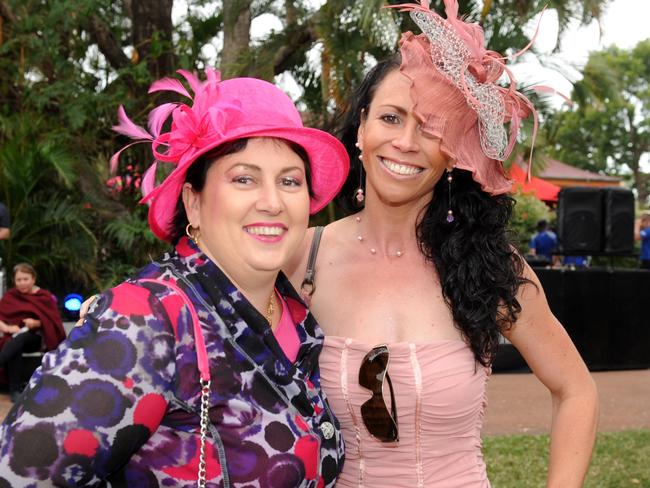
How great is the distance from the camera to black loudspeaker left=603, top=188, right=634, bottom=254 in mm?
11000

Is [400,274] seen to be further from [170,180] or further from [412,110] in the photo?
[170,180]

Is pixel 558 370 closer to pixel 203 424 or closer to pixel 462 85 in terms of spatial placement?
pixel 462 85

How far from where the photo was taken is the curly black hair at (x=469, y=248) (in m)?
2.31

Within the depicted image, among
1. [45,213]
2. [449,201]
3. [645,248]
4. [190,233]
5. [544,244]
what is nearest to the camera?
[190,233]

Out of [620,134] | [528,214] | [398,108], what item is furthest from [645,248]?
[620,134]

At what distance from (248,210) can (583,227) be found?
1001 centimetres

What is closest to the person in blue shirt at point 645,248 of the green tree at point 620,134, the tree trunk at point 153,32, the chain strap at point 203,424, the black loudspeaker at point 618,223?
the black loudspeaker at point 618,223

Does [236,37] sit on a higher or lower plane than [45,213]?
higher

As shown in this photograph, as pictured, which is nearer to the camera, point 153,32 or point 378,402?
point 378,402

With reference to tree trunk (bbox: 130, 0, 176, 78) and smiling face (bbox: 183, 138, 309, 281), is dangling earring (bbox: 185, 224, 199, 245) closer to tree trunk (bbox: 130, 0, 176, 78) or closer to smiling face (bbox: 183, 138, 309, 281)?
smiling face (bbox: 183, 138, 309, 281)

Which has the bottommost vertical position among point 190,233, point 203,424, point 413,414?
point 413,414

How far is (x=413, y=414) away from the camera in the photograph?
7.23 ft

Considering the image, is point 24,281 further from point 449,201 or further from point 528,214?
point 528,214

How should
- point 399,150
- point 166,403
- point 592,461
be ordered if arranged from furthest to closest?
point 592,461 < point 399,150 < point 166,403
